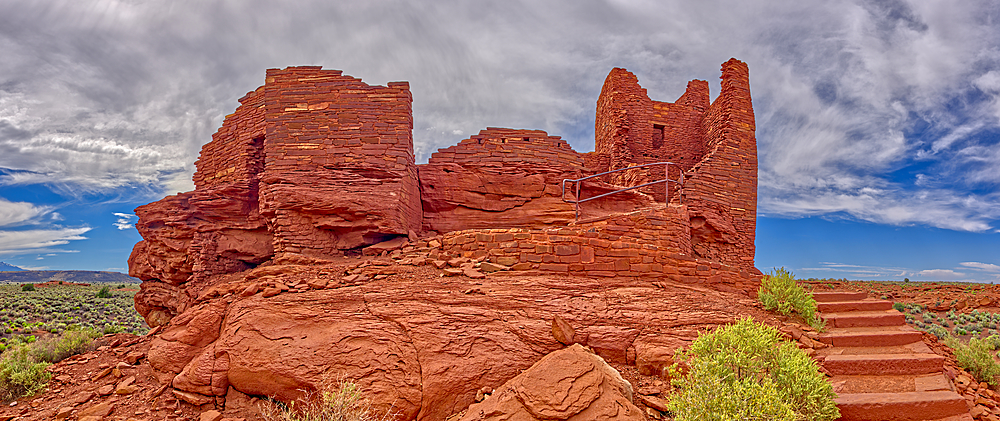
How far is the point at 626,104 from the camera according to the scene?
48.9 feet

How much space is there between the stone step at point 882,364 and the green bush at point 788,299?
82 centimetres

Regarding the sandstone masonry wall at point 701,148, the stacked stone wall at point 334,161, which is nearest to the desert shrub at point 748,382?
the sandstone masonry wall at point 701,148

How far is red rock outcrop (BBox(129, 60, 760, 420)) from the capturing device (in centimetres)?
599

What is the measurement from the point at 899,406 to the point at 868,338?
5.47 feet

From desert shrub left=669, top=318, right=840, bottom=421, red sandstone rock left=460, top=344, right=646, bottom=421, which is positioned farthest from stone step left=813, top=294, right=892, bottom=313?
red sandstone rock left=460, top=344, right=646, bottom=421

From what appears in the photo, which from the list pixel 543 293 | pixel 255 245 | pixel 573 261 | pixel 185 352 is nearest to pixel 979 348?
pixel 573 261

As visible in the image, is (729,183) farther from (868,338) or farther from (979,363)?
(868,338)

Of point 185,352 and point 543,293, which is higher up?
point 543,293

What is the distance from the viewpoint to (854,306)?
808 centimetres

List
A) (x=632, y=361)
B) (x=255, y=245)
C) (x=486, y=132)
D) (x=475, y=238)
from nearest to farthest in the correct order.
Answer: (x=632, y=361), (x=475, y=238), (x=255, y=245), (x=486, y=132)

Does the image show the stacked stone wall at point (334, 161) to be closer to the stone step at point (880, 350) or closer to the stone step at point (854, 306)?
the stone step at point (880, 350)

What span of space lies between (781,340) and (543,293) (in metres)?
3.64

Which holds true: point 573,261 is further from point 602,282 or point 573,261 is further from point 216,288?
point 216,288

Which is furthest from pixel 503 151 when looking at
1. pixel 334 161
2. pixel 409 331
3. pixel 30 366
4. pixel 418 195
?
pixel 30 366
